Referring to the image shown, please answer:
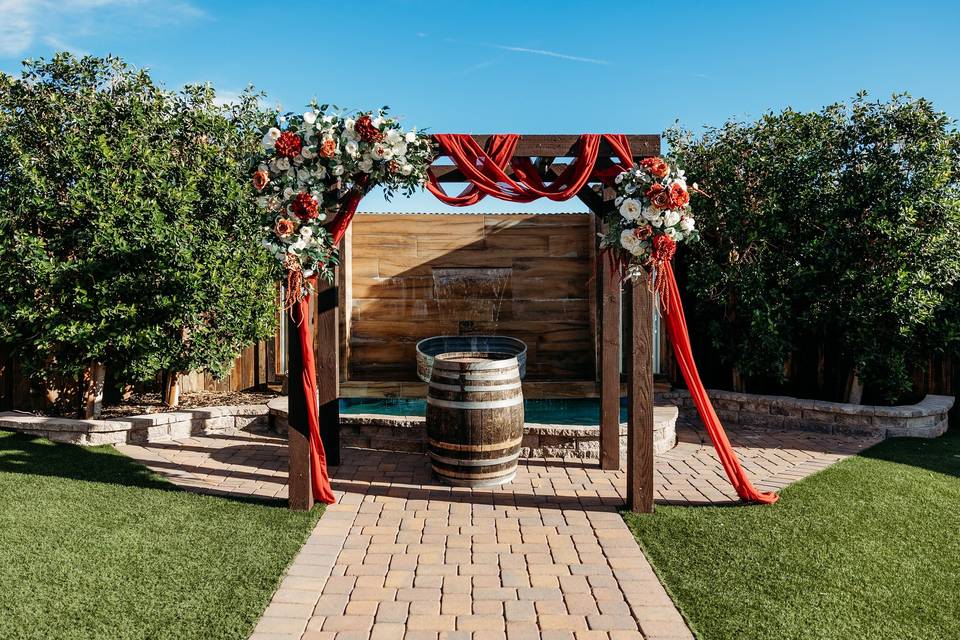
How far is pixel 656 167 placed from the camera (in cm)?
467

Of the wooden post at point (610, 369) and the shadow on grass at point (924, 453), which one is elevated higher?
the wooden post at point (610, 369)

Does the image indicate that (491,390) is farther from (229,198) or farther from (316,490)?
(229,198)

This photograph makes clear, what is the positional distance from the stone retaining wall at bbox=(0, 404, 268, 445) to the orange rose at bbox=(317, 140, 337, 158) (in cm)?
426

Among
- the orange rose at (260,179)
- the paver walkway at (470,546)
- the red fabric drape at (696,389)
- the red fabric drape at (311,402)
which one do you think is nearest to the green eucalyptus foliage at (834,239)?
the paver walkway at (470,546)

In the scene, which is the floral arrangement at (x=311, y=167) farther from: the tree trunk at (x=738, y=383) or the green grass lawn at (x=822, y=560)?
the tree trunk at (x=738, y=383)

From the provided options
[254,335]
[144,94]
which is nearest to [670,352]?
[254,335]

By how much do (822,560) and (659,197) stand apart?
8.53 feet

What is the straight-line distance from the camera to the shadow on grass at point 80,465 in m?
5.64

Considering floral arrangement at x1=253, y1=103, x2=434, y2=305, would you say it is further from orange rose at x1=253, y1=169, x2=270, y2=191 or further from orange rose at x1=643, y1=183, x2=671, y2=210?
orange rose at x1=643, y1=183, x2=671, y2=210

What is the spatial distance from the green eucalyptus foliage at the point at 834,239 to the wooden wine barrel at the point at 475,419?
4.11 m

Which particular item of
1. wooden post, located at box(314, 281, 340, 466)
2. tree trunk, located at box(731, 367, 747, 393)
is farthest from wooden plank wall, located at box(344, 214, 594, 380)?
wooden post, located at box(314, 281, 340, 466)

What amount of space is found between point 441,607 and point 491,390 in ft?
7.14

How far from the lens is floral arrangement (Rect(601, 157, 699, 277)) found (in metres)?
4.67

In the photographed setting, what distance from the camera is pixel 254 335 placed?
8102 mm
